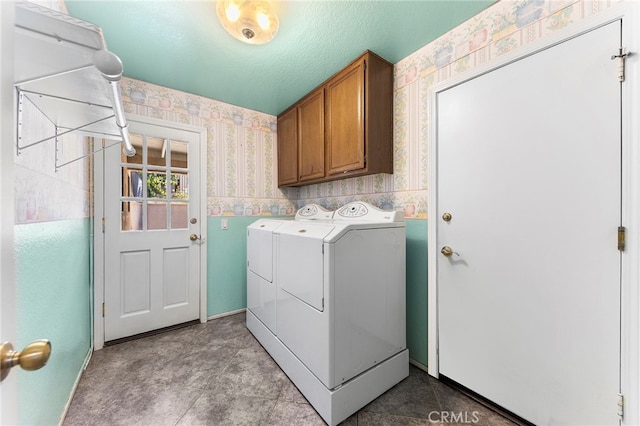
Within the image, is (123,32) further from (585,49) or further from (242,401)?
(585,49)

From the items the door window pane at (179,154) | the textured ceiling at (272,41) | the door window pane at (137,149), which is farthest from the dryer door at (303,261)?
the door window pane at (137,149)

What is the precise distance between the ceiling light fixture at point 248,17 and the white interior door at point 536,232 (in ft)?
3.88

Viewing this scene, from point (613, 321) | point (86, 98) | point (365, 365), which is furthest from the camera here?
point (365, 365)

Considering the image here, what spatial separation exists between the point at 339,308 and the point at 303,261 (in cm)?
36

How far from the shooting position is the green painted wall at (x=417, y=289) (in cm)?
178

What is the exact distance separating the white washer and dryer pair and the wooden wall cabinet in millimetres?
412

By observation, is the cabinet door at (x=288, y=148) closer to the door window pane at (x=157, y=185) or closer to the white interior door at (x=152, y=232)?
the white interior door at (x=152, y=232)

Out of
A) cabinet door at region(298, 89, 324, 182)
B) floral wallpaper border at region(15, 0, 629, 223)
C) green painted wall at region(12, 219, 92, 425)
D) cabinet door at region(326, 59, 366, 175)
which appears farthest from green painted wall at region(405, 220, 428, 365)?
green painted wall at region(12, 219, 92, 425)

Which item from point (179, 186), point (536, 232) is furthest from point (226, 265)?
point (536, 232)

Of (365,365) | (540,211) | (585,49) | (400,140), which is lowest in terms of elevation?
(365,365)

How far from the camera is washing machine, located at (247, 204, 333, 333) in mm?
1914

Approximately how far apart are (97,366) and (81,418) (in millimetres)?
Result: 547

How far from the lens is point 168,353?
1.99 meters

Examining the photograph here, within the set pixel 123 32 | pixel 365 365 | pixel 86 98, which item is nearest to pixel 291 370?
pixel 365 365
